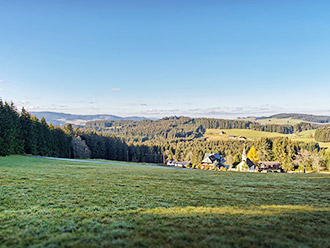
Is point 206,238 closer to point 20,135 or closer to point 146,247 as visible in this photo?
point 146,247

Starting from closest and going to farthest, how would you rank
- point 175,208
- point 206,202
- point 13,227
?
point 13,227 < point 175,208 < point 206,202

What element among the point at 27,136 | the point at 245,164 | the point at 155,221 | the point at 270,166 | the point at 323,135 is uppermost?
the point at 155,221

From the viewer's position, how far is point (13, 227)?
4.88m

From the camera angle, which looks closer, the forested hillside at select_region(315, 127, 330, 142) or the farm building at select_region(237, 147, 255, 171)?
the farm building at select_region(237, 147, 255, 171)

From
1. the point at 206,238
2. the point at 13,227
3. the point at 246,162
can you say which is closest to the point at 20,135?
the point at 13,227

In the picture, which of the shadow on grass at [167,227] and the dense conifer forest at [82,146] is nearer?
the shadow on grass at [167,227]

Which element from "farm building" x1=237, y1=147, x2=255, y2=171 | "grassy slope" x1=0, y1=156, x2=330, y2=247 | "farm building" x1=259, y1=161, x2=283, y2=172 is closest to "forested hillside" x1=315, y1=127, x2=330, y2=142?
"farm building" x1=259, y1=161, x2=283, y2=172

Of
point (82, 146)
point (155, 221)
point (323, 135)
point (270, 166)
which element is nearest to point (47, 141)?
point (82, 146)

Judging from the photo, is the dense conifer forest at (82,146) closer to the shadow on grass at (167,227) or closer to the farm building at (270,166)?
the farm building at (270,166)

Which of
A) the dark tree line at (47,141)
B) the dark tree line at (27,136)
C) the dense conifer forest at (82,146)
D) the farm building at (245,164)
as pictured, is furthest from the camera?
the farm building at (245,164)

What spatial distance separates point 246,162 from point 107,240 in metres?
71.6

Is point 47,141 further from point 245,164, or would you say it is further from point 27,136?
point 245,164

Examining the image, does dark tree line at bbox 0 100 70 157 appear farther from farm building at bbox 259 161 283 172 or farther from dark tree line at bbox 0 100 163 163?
farm building at bbox 259 161 283 172

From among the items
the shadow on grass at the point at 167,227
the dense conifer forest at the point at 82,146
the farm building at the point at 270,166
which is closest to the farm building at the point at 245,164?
the farm building at the point at 270,166
